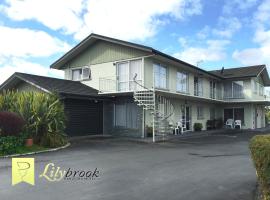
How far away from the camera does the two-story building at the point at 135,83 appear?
1980 centimetres

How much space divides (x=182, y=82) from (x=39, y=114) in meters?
12.6

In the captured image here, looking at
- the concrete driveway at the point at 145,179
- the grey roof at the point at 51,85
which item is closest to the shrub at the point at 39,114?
the grey roof at the point at 51,85

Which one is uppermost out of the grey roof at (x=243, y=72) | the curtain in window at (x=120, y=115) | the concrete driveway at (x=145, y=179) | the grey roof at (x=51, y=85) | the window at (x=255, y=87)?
the grey roof at (x=243, y=72)

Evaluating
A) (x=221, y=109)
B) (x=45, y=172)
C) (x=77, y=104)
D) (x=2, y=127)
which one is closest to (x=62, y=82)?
(x=77, y=104)

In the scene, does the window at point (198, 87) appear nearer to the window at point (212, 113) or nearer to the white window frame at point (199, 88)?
the white window frame at point (199, 88)

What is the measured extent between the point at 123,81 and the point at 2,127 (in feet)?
31.8

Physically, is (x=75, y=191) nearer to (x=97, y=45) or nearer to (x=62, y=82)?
(x=62, y=82)

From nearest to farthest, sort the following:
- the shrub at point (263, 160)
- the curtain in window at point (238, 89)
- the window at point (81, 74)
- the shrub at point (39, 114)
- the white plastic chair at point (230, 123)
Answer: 1. the shrub at point (263, 160)
2. the shrub at point (39, 114)
3. the window at point (81, 74)
4. the curtain in window at point (238, 89)
5. the white plastic chair at point (230, 123)

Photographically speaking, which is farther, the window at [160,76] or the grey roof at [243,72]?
the grey roof at [243,72]

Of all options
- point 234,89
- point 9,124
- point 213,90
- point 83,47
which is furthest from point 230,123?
point 9,124

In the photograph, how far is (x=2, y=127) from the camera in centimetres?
1276

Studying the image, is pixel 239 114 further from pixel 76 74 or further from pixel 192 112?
pixel 76 74

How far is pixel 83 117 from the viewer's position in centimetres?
2000

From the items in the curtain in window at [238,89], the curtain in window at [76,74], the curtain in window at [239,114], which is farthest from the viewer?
the curtain in window at [239,114]
